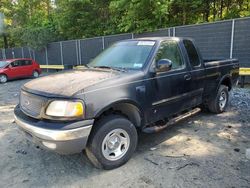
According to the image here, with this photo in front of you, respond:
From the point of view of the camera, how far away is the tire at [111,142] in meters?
3.39

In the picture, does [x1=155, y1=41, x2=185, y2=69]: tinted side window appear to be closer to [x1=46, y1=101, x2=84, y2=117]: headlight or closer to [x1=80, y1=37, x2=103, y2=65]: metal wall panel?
[x1=46, y1=101, x2=84, y2=117]: headlight

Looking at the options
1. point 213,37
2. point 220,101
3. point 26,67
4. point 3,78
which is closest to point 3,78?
point 3,78

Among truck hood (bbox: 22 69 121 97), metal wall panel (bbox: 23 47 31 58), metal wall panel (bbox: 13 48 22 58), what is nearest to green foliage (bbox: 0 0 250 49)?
metal wall panel (bbox: 23 47 31 58)

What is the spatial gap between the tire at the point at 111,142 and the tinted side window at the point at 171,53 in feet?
4.52

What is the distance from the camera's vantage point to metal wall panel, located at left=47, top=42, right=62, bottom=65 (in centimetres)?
2012

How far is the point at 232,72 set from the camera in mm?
6297

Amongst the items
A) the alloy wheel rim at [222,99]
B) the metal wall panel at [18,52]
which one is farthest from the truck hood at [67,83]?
the metal wall panel at [18,52]

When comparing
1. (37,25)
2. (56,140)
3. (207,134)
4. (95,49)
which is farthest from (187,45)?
(37,25)

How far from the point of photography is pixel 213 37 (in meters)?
10.4

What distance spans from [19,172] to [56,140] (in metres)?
1.12

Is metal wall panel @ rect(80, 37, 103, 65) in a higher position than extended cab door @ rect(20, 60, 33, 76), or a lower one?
higher

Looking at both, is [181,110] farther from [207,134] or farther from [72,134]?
[72,134]

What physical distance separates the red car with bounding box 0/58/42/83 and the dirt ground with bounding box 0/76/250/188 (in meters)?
11.3

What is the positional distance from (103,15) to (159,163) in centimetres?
1768
